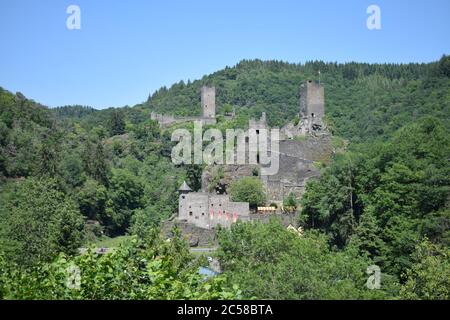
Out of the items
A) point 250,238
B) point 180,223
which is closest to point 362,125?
point 180,223

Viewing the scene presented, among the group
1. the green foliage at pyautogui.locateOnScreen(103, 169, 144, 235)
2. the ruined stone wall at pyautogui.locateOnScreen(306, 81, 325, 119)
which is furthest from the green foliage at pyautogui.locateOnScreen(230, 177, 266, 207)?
the ruined stone wall at pyautogui.locateOnScreen(306, 81, 325, 119)

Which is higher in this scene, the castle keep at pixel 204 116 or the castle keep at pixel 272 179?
the castle keep at pixel 204 116

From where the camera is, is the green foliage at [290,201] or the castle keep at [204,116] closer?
the green foliage at [290,201]

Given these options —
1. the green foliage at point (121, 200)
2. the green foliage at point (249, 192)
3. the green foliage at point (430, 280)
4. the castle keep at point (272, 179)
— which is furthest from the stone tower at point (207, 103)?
the green foliage at point (430, 280)

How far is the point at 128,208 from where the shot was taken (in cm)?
7612

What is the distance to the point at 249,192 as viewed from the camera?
55.0m

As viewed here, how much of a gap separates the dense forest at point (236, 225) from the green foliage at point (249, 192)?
2.87 meters

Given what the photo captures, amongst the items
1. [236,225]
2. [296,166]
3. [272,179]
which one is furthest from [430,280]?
[296,166]

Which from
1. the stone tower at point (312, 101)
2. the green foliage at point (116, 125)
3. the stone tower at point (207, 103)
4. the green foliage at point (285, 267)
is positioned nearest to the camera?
the green foliage at point (285, 267)

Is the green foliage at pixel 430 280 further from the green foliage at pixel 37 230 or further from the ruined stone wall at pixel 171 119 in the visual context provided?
the ruined stone wall at pixel 171 119

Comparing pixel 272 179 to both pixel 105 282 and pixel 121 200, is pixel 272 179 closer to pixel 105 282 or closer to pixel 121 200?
pixel 121 200

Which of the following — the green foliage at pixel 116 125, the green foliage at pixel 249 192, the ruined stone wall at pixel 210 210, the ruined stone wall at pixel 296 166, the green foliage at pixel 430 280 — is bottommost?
the green foliage at pixel 430 280

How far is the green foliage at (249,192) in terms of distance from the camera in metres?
54.8
